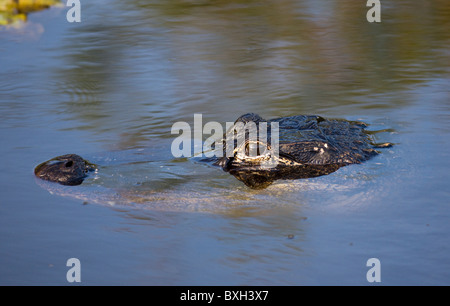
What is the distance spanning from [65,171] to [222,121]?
1.88 meters

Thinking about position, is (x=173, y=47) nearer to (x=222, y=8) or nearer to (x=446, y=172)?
(x=222, y=8)

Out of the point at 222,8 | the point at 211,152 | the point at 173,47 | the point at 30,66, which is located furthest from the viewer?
the point at 222,8

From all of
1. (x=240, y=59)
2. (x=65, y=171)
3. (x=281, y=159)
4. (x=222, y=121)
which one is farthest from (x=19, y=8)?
(x=281, y=159)

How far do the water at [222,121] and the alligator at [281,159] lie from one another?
4.0 inches

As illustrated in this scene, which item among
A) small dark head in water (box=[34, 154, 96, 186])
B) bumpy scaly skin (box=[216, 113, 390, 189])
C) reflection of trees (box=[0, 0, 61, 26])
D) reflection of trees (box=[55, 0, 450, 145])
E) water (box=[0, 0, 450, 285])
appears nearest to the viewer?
water (box=[0, 0, 450, 285])

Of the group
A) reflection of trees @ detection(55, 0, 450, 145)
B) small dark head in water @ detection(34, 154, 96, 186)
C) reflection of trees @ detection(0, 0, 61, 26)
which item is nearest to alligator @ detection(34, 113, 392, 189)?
small dark head in water @ detection(34, 154, 96, 186)

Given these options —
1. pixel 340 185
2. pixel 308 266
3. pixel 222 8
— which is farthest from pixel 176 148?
pixel 222 8

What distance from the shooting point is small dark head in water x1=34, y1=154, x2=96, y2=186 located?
4.32 m

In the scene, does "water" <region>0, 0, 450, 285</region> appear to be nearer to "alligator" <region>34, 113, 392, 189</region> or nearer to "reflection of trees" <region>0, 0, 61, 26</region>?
"alligator" <region>34, 113, 392, 189</region>

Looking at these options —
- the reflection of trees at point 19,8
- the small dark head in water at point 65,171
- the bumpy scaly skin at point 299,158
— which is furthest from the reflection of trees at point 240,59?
the reflection of trees at point 19,8

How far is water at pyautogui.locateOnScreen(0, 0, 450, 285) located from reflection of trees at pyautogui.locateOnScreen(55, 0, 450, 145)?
33 mm

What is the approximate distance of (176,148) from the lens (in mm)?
5043

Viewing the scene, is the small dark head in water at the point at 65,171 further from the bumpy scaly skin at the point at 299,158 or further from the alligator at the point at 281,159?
the bumpy scaly skin at the point at 299,158

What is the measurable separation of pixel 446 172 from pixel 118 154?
8.28ft
